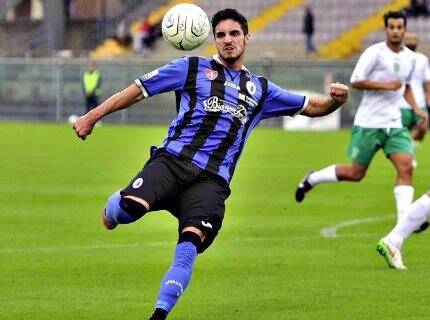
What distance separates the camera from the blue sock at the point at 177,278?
782 centimetres

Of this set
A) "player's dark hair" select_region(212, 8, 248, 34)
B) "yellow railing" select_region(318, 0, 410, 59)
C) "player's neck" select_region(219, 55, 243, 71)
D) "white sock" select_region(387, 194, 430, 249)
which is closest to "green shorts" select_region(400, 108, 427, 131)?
"white sock" select_region(387, 194, 430, 249)

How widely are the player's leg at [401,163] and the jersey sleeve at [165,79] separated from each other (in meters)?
5.48

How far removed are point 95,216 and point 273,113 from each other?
22.6 feet

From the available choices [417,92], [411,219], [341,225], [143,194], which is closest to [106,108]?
[143,194]

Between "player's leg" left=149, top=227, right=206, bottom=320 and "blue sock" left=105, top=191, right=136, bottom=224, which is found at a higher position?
"blue sock" left=105, top=191, right=136, bottom=224

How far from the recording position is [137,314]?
29.0 ft

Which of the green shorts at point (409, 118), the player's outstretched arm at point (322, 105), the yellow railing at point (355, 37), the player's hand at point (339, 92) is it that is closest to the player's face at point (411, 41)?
the green shorts at point (409, 118)

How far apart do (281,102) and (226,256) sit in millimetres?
3485

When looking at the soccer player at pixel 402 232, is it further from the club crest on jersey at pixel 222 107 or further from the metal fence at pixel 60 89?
the metal fence at pixel 60 89

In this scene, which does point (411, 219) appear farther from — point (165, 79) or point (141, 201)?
point (141, 201)

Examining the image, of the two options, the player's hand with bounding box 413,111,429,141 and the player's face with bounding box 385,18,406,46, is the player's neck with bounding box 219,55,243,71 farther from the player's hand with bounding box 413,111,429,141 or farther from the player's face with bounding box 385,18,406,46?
the player's hand with bounding box 413,111,429,141

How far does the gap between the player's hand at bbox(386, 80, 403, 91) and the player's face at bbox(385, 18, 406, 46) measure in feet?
1.36

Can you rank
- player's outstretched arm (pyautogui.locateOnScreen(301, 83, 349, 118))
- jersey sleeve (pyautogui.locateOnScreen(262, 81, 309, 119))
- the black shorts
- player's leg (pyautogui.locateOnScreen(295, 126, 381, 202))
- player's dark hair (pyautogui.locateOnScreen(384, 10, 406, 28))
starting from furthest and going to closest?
player's leg (pyautogui.locateOnScreen(295, 126, 381, 202)) → player's dark hair (pyautogui.locateOnScreen(384, 10, 406, 28)) → jersey sleeve (pyautogui.locateOnScreen(262, 81, 309, 119)) → player's outstretched arm (pyautogui.locateOnScreen(301, 83, 349, 118)) → the black shorts

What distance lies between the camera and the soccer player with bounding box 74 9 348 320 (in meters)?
8.30
